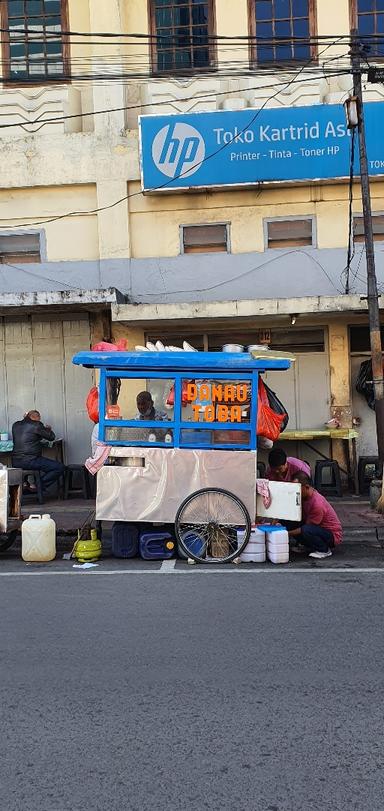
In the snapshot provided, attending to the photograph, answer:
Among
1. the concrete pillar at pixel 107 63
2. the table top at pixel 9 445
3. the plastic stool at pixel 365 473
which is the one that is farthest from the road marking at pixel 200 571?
the concrete pillar at pixel 107 63

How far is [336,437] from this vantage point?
41.5 feet

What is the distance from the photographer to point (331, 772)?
3547 millimetres

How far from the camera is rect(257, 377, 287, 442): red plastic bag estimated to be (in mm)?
8281

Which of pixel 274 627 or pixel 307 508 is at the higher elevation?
pixel 307 508

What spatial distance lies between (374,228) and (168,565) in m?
7.49

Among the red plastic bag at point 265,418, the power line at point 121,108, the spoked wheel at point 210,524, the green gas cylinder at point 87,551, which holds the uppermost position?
the power line at point 121,108

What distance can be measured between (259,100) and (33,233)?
4533 mm

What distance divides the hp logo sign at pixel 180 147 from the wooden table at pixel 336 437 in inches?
186

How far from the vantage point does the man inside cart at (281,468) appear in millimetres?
8680

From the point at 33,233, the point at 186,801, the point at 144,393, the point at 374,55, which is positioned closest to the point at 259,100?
the point at 374,55

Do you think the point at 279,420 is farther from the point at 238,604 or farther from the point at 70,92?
the point at 70,92

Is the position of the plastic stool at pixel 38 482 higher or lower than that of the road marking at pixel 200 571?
higher

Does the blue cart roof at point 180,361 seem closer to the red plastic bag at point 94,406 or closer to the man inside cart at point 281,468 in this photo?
the red plastic bag at point 94,406

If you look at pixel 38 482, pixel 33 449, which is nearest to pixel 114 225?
pixel 33 449
